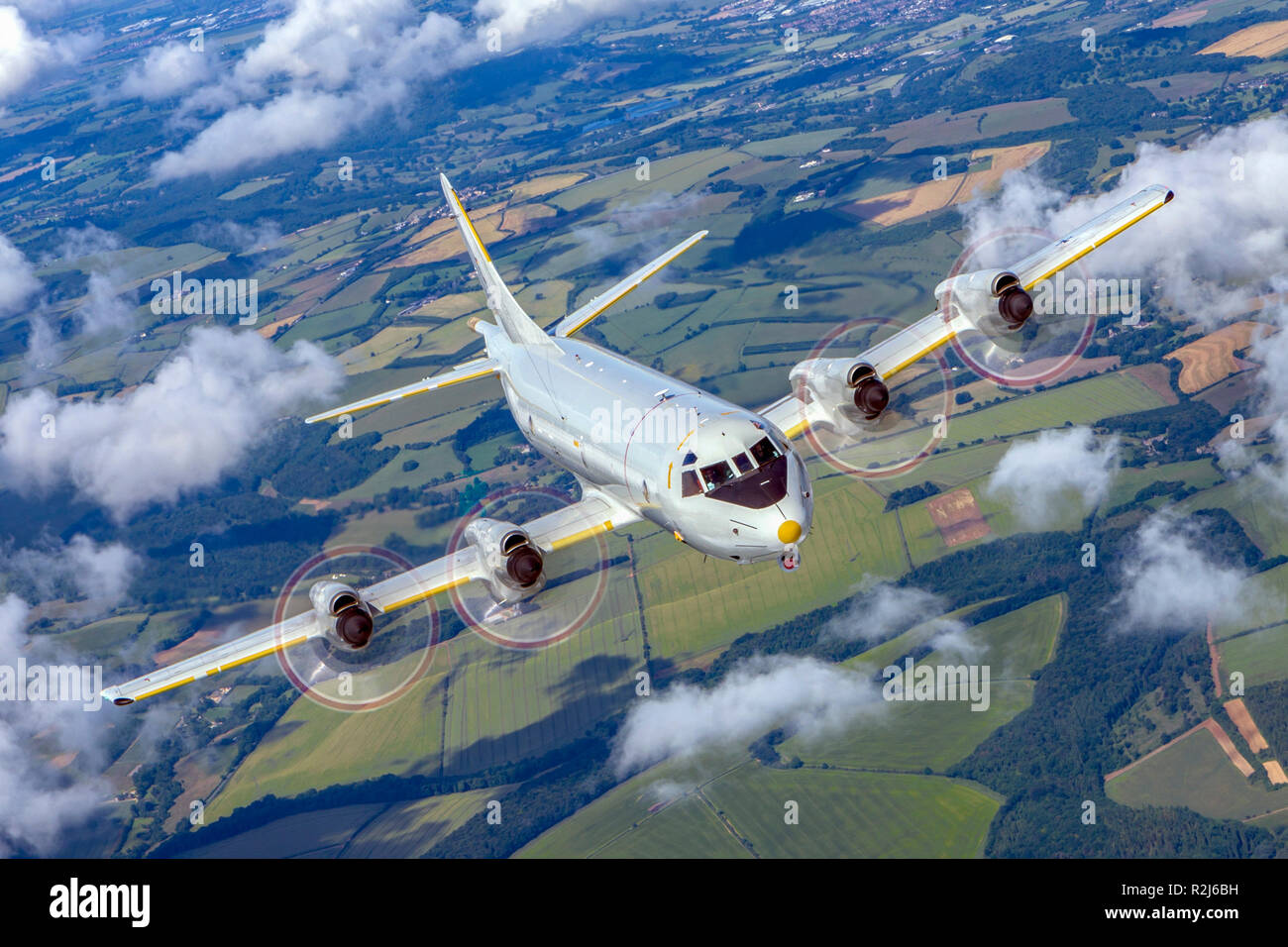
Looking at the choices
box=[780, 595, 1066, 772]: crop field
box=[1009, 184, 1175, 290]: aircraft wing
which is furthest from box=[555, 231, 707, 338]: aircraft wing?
box=[780, 595, 1066, 772]: crop field

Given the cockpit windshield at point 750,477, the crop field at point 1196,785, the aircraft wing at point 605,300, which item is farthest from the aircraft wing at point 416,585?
the crop field at point 1196,785

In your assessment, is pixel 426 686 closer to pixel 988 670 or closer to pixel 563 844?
pixel 563 844

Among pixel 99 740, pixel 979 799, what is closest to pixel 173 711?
pixel 99 740

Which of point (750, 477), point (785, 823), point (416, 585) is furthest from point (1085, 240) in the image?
point (785, 823)

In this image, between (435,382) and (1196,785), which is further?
(1196,785)

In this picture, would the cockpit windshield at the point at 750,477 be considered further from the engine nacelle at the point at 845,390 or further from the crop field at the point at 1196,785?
the crop field at the point at 1196,785

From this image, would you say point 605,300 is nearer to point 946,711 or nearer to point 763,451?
point 763,451
